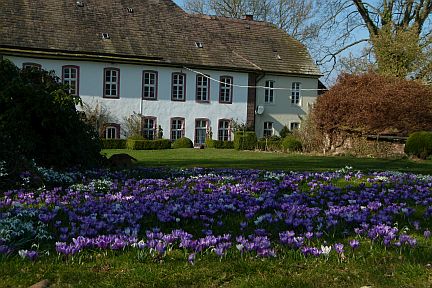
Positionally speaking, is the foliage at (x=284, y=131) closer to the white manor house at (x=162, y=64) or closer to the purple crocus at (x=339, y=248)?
the white manor house at (x=162, y=64)

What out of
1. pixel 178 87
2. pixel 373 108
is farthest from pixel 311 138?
pixel 178 87

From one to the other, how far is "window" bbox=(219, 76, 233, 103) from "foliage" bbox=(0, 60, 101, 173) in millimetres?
25937

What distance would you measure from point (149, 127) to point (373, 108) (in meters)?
15.0

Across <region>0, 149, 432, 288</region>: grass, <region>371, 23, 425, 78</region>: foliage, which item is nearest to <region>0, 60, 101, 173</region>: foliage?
<region>0, 149, 432, 288</region>: grass

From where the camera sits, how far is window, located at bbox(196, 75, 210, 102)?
36781 millimetres

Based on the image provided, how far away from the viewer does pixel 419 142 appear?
75.0 feet

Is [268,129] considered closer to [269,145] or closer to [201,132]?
[201,132]

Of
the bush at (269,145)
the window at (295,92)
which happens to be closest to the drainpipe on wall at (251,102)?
the window at (295,92)

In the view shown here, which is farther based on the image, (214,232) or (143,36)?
(143,36)

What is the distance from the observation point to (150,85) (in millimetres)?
35062

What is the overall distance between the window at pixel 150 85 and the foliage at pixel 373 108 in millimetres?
11766

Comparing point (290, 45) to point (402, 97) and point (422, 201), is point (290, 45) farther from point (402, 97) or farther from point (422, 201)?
point (422, 201)

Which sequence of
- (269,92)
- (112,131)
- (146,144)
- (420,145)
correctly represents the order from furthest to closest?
(269,92)
(112,131)
(146,144)
(420,145)

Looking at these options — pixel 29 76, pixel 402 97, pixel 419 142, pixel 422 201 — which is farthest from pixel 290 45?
pixel 422 201
